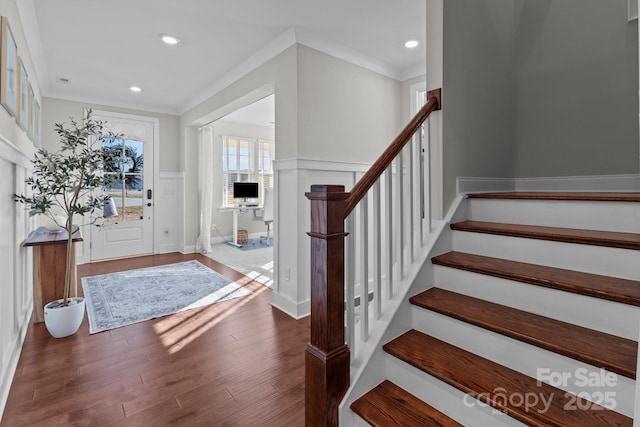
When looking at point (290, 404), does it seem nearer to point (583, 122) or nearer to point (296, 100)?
point (296, 100)

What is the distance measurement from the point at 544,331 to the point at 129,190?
5.77 metres

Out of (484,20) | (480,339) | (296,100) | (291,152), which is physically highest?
(484,20)

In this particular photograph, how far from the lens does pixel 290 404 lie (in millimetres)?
1684

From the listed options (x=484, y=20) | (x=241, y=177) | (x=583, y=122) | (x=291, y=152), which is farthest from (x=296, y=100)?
(x=241, y=177)

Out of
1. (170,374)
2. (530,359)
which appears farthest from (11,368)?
(530,359)

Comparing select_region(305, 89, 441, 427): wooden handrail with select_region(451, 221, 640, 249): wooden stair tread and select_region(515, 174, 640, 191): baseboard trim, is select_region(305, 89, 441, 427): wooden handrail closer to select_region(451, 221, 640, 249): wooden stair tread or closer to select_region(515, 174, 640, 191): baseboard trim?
select_region(451, 221, 640, 249): wooden stair tread

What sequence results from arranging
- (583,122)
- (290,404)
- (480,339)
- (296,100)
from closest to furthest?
(480,339) < (290,404) < (583,122) < (296,100)

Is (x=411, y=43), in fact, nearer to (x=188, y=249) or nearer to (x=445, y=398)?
(x=445, y=398)

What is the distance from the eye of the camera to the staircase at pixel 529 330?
1.07 m

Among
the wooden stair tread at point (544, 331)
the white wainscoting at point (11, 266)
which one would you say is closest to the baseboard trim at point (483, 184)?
the wooden stair tread at point (544, 331)

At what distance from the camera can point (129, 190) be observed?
17.4ft

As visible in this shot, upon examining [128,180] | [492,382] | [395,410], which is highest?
[128,180]

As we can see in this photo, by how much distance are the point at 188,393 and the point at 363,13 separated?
9.70ft

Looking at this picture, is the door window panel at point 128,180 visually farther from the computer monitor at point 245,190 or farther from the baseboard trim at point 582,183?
the baseboard trim at point 582,183
